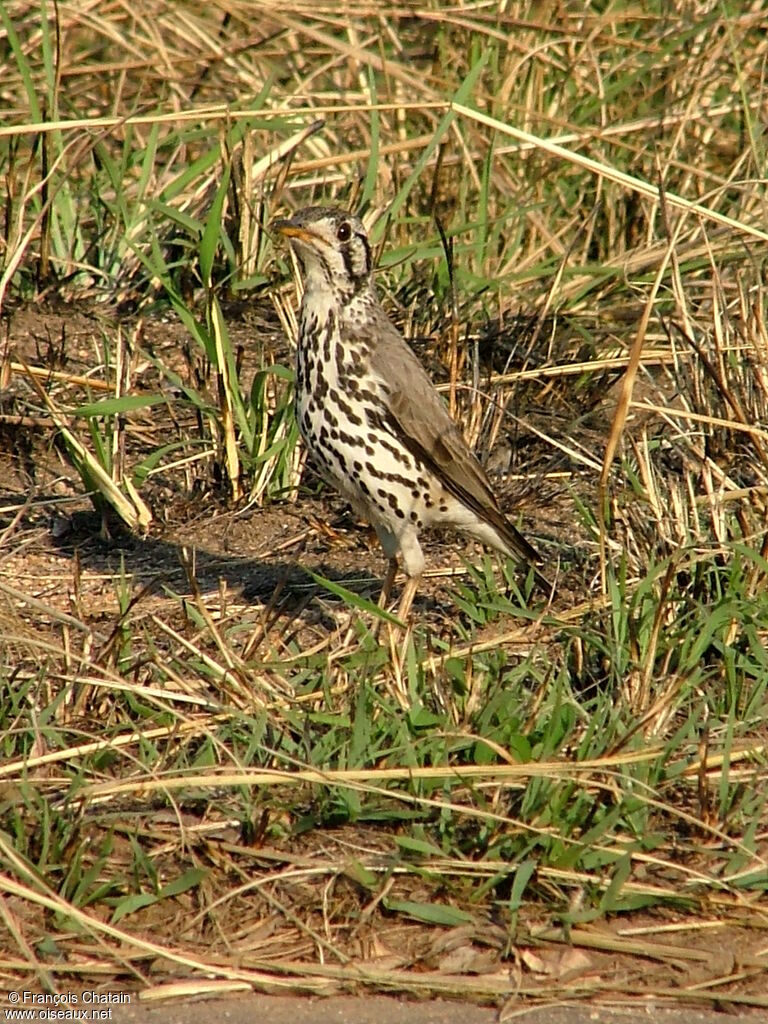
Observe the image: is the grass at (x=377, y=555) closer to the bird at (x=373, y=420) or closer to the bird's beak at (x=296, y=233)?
the bird at (x=373, y=420)

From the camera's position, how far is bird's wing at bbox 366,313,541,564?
17.6ft

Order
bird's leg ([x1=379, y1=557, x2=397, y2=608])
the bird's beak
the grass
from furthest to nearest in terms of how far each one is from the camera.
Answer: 1. bird's leg ([x1=379, y1=557, x2=397, y2=608])
2. the bird's beak
3. the grass

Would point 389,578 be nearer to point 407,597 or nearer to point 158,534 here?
point 407,597

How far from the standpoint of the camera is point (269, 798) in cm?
415

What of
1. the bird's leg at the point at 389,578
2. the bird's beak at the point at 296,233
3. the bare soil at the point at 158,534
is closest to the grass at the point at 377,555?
the bare soil at the point at 158,534

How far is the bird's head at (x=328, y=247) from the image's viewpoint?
542 cm

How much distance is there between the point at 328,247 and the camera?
5434mm

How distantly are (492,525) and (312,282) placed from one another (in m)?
0.97

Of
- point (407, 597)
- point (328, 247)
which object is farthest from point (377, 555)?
point (328, 247)

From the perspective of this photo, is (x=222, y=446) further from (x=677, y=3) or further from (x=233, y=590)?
(x=677, y=3)

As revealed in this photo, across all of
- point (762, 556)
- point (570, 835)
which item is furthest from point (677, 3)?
point (570, 835)

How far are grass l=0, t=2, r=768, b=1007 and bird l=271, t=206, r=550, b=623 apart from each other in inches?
8.5

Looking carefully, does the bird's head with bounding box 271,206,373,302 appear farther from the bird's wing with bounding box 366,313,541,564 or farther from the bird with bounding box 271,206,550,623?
the bird's wing with bounding box 366,313,541,564

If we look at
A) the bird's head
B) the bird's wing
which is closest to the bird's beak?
the bird's head
